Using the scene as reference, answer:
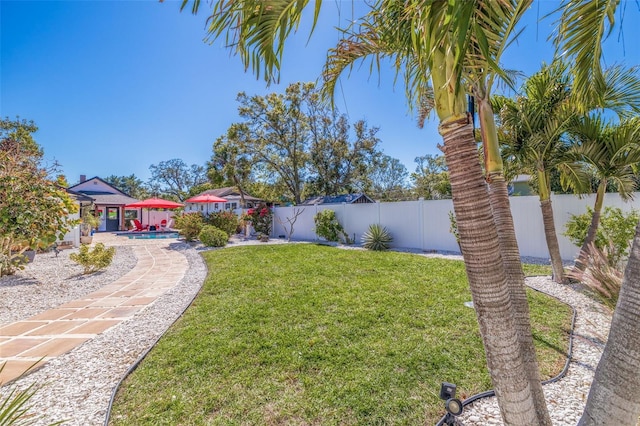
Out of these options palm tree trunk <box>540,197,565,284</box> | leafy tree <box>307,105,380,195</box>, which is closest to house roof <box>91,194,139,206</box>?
leafy tree <box>307,105,380,195</box>

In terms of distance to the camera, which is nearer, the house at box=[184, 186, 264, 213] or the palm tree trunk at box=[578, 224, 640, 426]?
the palm tree trunk at box=[578, 224, 640, 426]

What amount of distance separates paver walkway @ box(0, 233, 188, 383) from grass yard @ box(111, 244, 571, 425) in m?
1.28

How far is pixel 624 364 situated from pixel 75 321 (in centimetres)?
695

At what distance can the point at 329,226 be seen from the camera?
50.3 ft

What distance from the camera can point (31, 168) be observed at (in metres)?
7.17

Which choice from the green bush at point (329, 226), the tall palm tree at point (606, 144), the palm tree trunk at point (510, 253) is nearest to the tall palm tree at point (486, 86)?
the palm tree trunk at point (510, 253)

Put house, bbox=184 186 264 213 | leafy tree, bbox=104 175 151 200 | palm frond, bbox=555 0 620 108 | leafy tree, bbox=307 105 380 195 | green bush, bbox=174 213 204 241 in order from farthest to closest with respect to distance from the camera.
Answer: leafy tree, bbox=104 175 151 200 < house, bbox=184 186 264 213 < leafy tree, bbox=307 105 380 195 < green bush, bbox=174 213 204 241 < palm frond, bbox=555 0 620 108

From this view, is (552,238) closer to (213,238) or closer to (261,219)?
(213,238)

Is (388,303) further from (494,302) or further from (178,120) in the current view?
(178,120)

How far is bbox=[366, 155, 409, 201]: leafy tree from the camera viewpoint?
39406 mm

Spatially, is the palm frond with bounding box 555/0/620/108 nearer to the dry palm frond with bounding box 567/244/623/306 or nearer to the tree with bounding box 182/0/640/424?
the tree with bounding box 182/0/640/424

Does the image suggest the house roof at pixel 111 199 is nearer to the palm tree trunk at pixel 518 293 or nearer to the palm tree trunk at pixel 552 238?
the palm tree trunk at pixel 552 238

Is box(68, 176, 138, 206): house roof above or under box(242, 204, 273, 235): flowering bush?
above

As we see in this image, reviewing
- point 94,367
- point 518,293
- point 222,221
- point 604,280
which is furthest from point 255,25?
point 222,221
